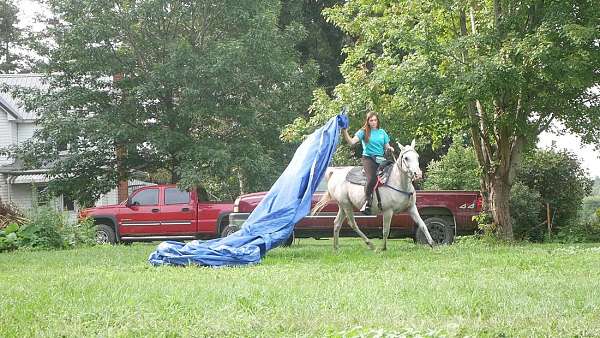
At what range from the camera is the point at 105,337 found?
14.1ft

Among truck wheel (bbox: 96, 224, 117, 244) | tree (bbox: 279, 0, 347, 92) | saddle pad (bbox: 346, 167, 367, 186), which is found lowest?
truck wheel (bbox: 96, 224, 117, 244)

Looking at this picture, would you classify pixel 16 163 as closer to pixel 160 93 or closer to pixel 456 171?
pixel 160 93

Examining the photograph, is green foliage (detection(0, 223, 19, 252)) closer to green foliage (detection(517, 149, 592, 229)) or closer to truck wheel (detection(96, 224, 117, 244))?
truck wheel (detection(96, 224, 117, 244))

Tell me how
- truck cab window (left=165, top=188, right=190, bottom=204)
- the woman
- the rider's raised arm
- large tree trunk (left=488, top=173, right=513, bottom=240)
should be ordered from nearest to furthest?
the rider's raised arm, the woman, large tree trunk (left=488, top=173, right=513, bottom=240), truck cab window (left=165, top=188, right=190, bottom=204)

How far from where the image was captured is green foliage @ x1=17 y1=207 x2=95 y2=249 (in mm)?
15297

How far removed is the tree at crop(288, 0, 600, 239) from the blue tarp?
251cm

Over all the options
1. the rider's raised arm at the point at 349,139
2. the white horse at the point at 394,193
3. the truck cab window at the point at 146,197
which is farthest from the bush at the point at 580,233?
the truck cab window at the point at 146,197

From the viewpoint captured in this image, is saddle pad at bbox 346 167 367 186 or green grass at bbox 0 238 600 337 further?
saddle pad at bbox 346 167 367 186

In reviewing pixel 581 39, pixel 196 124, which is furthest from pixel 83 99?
pixel 581 39

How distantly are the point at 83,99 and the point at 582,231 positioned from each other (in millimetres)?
14767

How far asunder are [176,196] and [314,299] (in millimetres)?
13108

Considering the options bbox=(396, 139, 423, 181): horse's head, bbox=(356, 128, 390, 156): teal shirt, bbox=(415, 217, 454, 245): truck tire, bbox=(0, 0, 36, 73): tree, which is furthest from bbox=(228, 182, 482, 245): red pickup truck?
bbox=(0, 0, 36, 73): tree

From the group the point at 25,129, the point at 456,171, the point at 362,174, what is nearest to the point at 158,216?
the point at 362,174

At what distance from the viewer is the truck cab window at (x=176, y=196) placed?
18.2m
